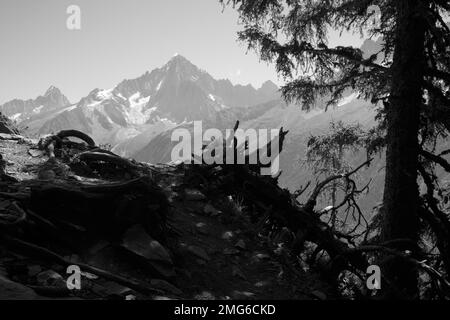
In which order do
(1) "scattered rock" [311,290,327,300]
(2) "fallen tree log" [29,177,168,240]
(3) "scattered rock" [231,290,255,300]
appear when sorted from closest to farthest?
(2) "fallen tree log" [29,177,168,240]
(3) "scattered rock" [231,290,255,300]
(1) "scattered rock" [311,290,327,300]

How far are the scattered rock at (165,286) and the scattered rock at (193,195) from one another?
330 centimetres

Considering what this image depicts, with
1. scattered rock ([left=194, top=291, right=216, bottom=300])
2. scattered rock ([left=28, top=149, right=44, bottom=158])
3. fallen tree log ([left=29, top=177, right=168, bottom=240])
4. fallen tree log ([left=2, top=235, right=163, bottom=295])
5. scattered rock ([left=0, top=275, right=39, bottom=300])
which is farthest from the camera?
scattered rock ([left=28, top=149, right=44, bottom=158])

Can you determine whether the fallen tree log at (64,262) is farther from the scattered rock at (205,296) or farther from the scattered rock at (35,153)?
the scattered rock at (35,153)

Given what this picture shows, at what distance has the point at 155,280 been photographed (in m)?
5.24

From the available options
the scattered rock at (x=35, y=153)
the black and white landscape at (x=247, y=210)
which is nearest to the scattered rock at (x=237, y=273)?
the black and white landscape at (x=247, y=210)

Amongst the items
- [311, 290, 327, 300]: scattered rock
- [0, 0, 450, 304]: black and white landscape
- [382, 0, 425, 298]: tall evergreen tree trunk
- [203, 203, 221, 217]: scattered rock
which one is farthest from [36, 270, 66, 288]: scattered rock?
[382, 0, 425, 298]: tall evergreen tree trunk

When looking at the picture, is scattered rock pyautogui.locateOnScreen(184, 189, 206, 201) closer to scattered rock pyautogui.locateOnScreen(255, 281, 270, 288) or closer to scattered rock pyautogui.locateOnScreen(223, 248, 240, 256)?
scattered rock pyautogui.locateOnScreen(223, 248, 240, 256)

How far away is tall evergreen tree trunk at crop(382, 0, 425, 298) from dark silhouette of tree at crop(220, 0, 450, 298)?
16 millimetres

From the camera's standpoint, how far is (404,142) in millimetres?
7039

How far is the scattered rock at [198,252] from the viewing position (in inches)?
254

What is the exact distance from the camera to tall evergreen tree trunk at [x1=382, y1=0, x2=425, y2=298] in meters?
7.01

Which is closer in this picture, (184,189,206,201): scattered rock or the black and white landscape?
the black and white landscape
